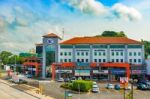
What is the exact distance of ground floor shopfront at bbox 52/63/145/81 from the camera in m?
120

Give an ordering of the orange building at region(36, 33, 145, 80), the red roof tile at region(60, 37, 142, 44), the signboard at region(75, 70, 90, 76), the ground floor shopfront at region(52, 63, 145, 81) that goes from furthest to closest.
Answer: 1. the red roof tile at region(60, 37, 142, 44)
2. the signboard at region(75, 70, 90, 76)
3. the orange building at region(36, 33, 145, 80)
4. the ground floor shopfront at region(52, 63, 145, 81)

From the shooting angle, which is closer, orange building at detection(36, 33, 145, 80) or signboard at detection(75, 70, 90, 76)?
orange building at detection(36, 33, 145, 80)

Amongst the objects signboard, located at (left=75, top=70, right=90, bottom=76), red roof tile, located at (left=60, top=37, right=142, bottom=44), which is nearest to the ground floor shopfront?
signboard, located at (left=75, top=70, right=90, bottom=76)

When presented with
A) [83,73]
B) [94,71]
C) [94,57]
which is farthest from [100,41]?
[83,73]

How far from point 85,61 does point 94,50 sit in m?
4.92

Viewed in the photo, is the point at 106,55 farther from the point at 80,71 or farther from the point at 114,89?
the point at 114,89

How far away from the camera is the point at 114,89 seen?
8825 cm

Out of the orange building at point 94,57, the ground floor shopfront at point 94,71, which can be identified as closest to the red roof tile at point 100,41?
the orange building at point 94,57

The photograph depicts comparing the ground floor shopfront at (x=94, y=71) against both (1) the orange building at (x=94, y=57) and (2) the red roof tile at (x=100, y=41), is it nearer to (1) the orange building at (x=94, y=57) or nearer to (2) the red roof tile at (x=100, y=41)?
(1) the orange building at (x=94, y=57)

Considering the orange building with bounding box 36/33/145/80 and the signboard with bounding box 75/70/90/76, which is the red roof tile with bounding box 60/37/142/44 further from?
the signboard with bounding box 75/70/90/76

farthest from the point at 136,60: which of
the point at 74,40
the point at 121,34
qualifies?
the point at 121,34

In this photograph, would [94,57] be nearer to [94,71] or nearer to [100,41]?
[100,41]

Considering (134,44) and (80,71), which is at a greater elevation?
(134,44)

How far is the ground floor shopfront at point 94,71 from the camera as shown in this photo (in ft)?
395
